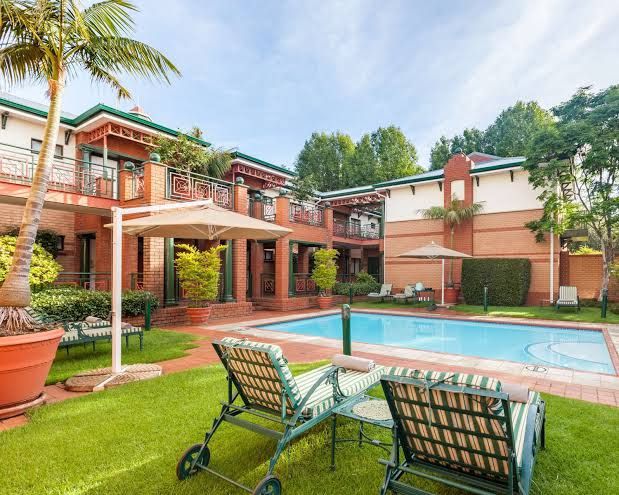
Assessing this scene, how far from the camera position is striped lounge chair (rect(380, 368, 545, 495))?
2037mm

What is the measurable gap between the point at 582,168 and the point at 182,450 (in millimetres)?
17571

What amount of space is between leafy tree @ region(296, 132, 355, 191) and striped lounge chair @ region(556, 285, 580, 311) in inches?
1055

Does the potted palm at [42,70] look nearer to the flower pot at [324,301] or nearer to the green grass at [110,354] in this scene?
the green grass at [110,354]

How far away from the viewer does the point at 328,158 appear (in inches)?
1577

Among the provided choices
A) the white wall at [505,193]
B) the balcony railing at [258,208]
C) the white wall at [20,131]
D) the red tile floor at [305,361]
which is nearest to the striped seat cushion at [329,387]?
the red tile floor at [305,361]

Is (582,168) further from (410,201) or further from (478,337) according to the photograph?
(478,337)

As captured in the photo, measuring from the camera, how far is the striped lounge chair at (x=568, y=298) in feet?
46.6

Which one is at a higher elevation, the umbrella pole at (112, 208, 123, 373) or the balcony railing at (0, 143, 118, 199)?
the balcony railing at (0, 143, 118, 199)

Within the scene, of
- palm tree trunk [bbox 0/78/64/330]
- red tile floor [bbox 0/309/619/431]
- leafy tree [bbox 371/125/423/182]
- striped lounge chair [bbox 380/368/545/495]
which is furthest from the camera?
leafy tree [bbox 371/125/423/182]

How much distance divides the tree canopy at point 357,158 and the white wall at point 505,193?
18138 millimetres

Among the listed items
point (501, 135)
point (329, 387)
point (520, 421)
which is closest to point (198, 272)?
point (329, 387)

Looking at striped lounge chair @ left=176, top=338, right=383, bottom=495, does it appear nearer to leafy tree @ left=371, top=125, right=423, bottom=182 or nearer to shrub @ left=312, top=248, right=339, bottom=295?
shrub @ left=312, top=248, right=339, bottom=295

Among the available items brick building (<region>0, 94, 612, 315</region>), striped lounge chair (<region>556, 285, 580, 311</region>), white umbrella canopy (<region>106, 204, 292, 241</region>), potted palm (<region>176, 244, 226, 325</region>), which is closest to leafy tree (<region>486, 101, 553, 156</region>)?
brick building (<region>0, 94, 612, 315</region>)

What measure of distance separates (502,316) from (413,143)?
29557mm
